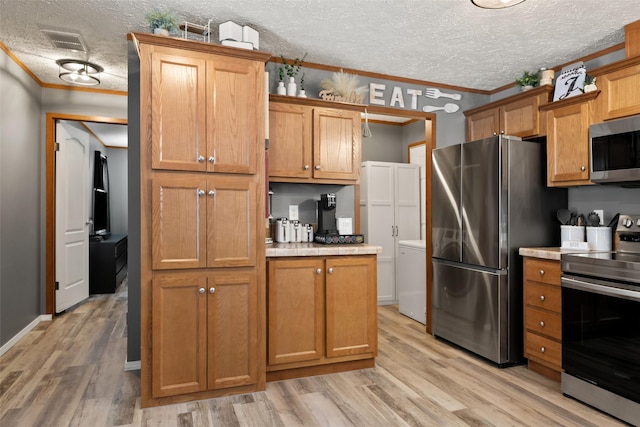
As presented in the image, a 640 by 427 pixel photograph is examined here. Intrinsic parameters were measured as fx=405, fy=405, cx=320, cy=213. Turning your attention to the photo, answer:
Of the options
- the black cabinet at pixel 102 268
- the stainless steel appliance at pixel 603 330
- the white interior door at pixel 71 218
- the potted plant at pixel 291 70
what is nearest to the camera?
the stainless steel appliance at pixel 603 330

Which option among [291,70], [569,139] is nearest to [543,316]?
[569,139]

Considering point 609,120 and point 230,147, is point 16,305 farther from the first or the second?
point 609,120

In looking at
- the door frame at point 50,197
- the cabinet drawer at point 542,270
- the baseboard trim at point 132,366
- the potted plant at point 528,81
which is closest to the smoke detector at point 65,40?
the door frame at point 50,197

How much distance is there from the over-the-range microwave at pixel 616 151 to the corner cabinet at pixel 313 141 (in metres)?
1.71

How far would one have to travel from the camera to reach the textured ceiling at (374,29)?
8.49 feet

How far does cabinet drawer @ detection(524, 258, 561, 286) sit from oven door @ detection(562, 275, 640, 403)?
166mm

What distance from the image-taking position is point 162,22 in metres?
2.52

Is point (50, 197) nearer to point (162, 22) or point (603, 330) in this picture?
point (162, 22)

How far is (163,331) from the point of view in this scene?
244 cm

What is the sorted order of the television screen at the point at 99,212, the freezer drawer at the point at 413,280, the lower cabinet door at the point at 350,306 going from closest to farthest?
the lower cabinet door at the point at 350,306
the freezer drawer at the point at 413,280
the television screen at the point at 99,212

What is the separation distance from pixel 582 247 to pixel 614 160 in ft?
2.15

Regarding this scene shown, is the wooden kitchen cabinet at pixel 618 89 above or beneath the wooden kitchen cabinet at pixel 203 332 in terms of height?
→ above

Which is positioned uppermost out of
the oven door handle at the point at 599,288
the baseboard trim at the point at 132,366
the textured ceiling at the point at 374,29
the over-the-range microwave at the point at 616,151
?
the textured ceiling at the point at 374,29

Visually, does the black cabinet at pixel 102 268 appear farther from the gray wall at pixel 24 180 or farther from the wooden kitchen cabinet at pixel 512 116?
the wooden kitchen cabinet at pixel 512 116
